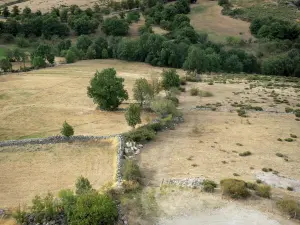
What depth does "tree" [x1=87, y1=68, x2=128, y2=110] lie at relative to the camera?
184ft

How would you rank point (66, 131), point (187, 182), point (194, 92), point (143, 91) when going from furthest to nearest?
point (194, 92), point (143, 91), point (66, 131), point (187, 182)

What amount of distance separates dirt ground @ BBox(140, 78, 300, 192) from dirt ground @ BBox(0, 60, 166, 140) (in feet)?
27.0

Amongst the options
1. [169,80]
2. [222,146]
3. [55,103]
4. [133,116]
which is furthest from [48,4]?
[222,146]

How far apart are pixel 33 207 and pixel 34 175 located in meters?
8.93

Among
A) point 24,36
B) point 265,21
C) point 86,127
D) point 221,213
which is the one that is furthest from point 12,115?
point 265,21

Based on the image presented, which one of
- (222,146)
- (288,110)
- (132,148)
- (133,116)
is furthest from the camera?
(288,110)

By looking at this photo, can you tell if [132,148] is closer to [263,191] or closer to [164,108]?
[164,108]

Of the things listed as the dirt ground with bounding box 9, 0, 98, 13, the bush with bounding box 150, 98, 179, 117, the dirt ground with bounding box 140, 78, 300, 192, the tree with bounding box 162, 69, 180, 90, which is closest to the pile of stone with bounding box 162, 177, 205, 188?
the dirt ground with bounding box 140, 78, 300, 192

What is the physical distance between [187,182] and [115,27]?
277 feet

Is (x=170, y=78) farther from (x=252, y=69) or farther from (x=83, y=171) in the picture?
(x=252, y=69)

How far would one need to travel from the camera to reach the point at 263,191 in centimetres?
3366

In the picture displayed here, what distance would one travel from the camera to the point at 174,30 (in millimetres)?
113438

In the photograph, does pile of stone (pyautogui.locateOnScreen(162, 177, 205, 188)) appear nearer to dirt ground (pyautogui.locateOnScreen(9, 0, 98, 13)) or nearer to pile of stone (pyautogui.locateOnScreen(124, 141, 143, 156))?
pile of stone (pyautogui.locateOnScreen(124, 141, 143, 156))

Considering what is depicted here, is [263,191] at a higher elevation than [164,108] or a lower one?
lower
